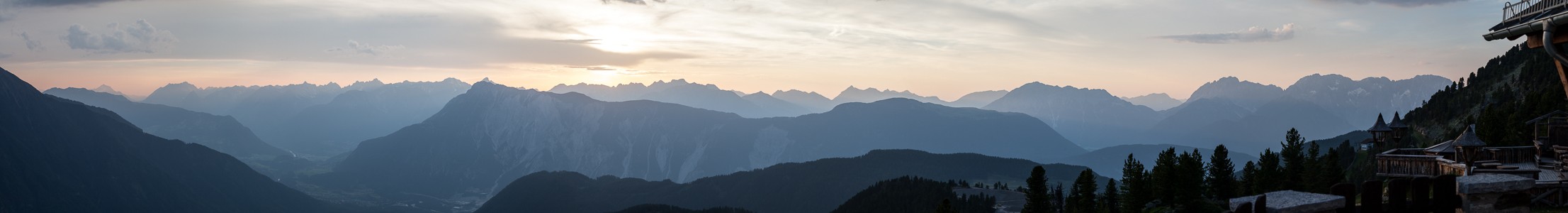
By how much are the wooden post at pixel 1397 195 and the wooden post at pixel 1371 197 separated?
0.14m

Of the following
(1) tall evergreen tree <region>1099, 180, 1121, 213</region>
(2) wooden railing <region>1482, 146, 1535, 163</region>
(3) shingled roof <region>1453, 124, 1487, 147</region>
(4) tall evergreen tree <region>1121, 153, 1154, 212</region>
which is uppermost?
(3) shingled roof <region>1453, 124, 1487, 147</region>

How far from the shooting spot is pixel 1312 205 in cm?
1066

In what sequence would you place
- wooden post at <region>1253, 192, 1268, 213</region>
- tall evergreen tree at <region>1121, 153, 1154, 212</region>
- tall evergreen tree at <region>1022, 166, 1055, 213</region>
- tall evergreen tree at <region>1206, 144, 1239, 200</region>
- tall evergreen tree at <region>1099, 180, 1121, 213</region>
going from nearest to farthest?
wooden post at <region>1253, 192, 1268, 213</region>
tall evergreen tree at <region>1121, 153, 1154, 212</region>
tall evergreen tree at <region>1206, 144, 1239, 200</region>
tall evergreen tree at <region>1022, 166, 1055, 213</region>
tall evergreen tree at <region>1099, 180, 1121, 213</region>

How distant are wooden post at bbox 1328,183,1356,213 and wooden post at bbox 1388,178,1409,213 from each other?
14.6 inches

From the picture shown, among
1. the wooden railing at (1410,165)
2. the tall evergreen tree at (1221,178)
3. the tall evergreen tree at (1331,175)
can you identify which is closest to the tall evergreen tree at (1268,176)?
the tall evergreen tree at (1221,178)

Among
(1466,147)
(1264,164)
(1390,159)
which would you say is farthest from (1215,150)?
(1466,147)

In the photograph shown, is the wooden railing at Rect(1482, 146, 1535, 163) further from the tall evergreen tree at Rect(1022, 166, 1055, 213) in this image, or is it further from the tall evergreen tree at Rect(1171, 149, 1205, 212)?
the tall evergreen tree at Rect(1022, 166, 1055, 213)

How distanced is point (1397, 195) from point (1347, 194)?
74cm

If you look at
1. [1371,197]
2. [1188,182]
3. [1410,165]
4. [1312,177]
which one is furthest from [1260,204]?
[1312,177]

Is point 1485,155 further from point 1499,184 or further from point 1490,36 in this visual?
point 1499,184

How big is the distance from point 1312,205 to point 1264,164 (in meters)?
70.3

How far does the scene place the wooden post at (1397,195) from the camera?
423 inches

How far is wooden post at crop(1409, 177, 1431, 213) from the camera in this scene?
428 inches

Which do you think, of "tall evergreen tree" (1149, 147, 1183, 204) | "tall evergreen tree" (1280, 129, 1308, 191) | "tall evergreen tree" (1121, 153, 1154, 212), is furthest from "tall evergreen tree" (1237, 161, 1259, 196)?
"tall evergreen tree" (1149, 147, 1183, 204)
